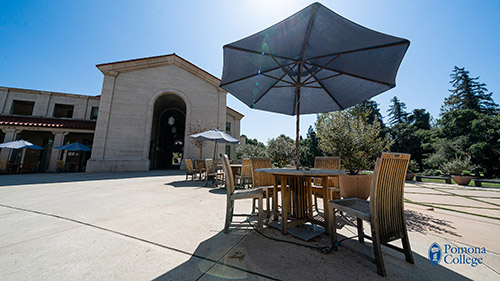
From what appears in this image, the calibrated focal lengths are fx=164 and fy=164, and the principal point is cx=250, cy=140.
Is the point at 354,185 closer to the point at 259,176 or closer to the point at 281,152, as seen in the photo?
the point at 259,176

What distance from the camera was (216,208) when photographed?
303 cm

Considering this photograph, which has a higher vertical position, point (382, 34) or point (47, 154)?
point (382, 34)

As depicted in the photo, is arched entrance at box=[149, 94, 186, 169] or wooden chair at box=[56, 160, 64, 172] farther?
arched entrance at box=[149, 94, 186, 169]

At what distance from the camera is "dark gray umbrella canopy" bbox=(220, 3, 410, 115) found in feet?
7.12

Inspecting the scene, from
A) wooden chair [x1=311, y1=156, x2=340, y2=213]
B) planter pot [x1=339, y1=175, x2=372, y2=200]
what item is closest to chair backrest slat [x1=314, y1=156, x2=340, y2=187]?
wooden chair [x1=311, y1=156, x2=340, y2=213]

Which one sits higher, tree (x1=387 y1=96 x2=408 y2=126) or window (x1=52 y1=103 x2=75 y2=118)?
tree (x1=387 y1=96 x2=408 y2=126)

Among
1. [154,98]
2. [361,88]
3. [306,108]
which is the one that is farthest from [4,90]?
[361,88]

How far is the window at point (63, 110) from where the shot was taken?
543 inches

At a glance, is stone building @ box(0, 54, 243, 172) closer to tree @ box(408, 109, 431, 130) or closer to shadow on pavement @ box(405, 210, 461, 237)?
shadow on pavement @ box(405, 210, 461, 237)

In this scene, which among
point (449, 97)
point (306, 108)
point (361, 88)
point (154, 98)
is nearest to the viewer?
point (361, 88)

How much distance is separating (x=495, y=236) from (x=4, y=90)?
25208mm

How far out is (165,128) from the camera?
1711 centimetres

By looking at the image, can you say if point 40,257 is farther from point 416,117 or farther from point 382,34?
point 416,117

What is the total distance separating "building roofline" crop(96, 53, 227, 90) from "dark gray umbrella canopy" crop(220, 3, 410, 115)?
10.3 m
